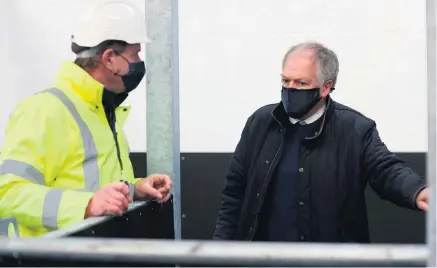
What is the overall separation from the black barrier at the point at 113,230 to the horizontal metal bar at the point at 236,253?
0.02 m

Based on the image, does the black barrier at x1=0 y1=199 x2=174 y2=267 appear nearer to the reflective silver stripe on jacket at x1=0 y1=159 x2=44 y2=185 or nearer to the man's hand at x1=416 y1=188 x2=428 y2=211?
the reflective silver stripe on jacket at x1=0 y1=159 x2=44 y2=185

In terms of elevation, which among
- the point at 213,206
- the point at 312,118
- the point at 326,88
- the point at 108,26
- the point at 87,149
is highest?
the point at 108,26

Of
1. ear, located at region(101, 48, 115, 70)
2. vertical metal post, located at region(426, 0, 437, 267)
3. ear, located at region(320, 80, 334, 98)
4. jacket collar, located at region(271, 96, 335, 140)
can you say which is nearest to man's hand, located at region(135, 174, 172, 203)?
ear, located at region(101, 48, 115, 70)

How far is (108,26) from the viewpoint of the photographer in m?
2.40

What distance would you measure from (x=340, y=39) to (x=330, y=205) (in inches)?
58.8

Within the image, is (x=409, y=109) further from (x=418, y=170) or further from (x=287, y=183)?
(x=287, y=183)

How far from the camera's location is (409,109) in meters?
3.94

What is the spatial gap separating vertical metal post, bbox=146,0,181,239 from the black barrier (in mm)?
147

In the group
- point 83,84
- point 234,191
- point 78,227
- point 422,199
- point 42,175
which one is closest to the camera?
point 78,227

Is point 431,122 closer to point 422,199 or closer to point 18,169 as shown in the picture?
point 18,169

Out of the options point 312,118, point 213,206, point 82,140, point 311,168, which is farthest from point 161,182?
point 213,206

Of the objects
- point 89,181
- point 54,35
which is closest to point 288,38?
point 54,35

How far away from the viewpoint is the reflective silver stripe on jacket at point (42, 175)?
6.70ft

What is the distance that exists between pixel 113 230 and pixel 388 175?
3.59 ft
